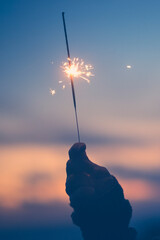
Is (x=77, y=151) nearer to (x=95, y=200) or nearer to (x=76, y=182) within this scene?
(x=76, y=182)

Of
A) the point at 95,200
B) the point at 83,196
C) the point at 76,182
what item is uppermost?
the point at 76,182

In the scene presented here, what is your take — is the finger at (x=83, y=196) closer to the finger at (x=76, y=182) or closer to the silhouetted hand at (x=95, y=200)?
the silhouetted hand at (x=95, y=200)

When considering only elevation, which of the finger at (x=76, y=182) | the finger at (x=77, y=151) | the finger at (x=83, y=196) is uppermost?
the finger at (x=77, y=151)

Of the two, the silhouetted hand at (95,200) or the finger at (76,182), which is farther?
the silhouetted hand at (95,200)

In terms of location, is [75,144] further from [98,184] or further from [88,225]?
→ [88,225]

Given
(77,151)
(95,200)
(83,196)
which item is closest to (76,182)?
(83,196)

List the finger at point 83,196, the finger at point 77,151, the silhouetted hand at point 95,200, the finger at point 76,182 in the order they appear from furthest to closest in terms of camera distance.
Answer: the finger at point 77,151, the silhouetted hand at point 95,200, the finger at point 76,182, the finger at point 83,196

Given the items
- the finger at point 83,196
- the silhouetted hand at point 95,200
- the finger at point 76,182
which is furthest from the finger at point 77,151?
the finger at point 83,196

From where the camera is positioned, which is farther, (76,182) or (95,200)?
(95,200)

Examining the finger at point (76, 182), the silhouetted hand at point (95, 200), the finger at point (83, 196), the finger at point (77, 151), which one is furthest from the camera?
the finger at point (77, 151)
